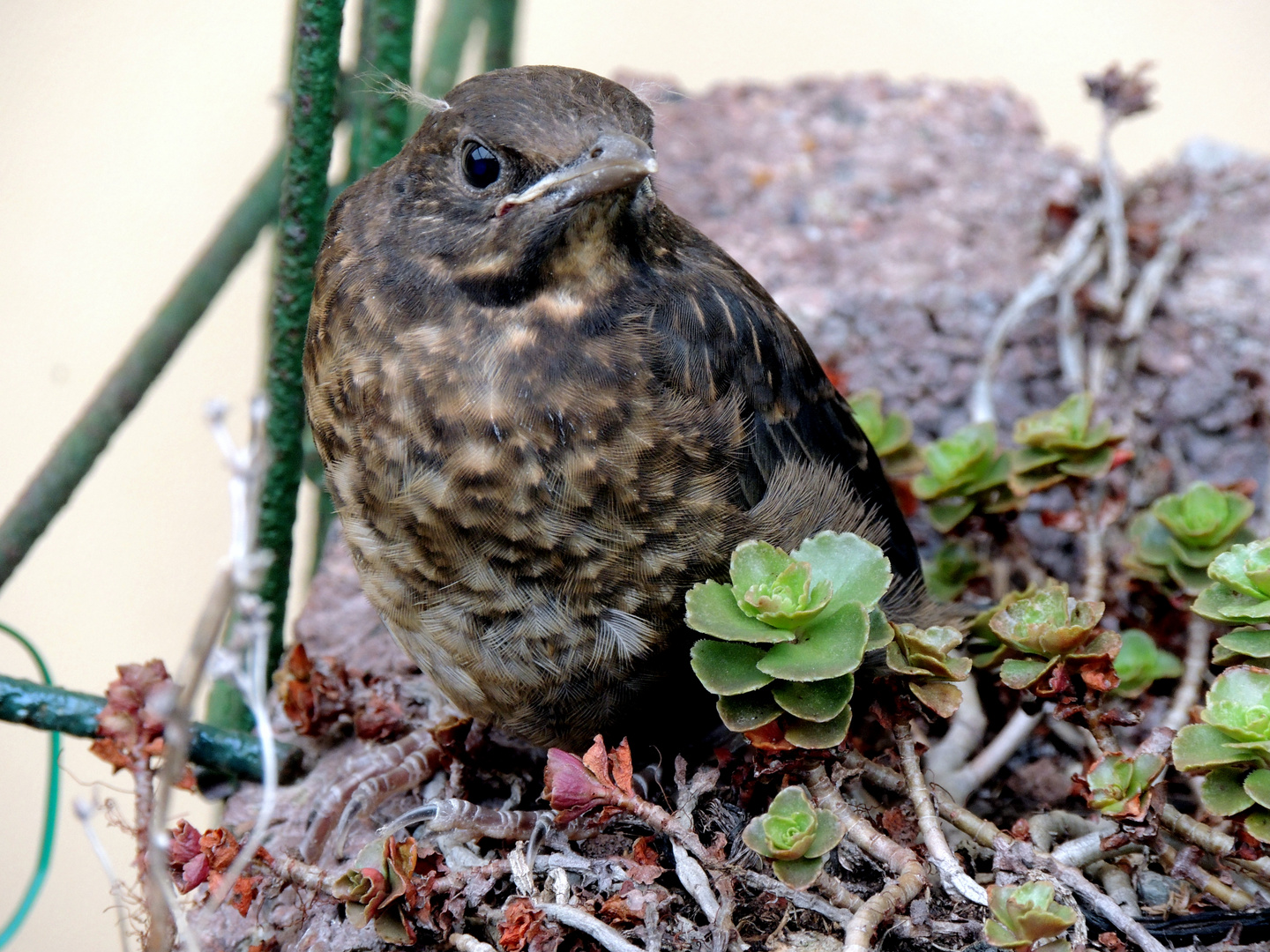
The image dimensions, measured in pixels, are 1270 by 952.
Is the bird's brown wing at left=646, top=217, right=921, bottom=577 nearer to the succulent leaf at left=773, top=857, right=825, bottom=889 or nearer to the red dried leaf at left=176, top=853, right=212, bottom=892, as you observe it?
the succulent leaf at left=773, top=857, right=825, bottom=889

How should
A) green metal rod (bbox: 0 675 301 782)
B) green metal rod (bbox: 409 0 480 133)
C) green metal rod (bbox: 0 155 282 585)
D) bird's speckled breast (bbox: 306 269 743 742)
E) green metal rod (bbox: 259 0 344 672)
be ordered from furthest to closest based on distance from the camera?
green metal rod (bbox: 409 0 480 133), green metal rod (bbox: 0 155 282 585), green metal rod (bbox: 259 0 344 672), green metal rod (bbox: 0 675 301 782), bird's speckled breast (bbox: 306 269 743 742)

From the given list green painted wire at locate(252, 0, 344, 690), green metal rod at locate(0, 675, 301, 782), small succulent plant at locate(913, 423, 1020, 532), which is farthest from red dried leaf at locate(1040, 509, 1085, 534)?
green metal rod at locate(0, 675, 301, 782)

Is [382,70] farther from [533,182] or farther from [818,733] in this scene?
[818,733]

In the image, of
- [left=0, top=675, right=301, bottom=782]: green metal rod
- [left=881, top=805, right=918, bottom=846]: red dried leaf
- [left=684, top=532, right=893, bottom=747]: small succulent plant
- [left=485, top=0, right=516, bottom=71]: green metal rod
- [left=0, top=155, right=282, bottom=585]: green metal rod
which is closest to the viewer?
[left=684, top=532, right=893, bottom=747]: small succulent plant

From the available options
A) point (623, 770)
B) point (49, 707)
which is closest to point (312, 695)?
point (49, 707)

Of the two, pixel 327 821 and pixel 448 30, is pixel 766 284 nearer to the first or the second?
pixel 448 30

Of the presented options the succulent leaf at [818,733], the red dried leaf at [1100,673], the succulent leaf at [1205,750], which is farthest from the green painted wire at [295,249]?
the succulent leaf at [1205,750]
